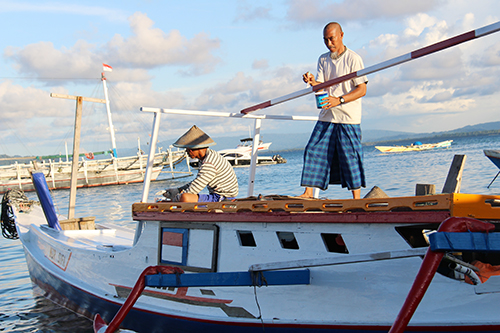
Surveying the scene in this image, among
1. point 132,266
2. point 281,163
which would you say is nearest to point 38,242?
point 132,266

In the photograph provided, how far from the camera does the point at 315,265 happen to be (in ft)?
8.96

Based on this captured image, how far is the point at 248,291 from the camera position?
11.0ft

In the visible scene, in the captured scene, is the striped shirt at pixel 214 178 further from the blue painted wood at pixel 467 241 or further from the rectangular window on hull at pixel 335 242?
the blue painted wood at pixel 467 241

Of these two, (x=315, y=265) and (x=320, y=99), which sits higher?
(x=320, y=99)

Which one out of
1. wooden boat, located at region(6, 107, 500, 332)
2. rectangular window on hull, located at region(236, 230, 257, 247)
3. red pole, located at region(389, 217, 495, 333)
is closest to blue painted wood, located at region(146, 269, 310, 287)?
wooden boat, located at region(6, 107, 500, 332)

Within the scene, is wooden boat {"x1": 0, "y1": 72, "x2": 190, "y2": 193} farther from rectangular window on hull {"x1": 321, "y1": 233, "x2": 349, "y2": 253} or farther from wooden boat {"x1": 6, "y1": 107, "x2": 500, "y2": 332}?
rectangular window on hull {"x1": 321, "y1": 233, "x2": 349, "y2": 253}

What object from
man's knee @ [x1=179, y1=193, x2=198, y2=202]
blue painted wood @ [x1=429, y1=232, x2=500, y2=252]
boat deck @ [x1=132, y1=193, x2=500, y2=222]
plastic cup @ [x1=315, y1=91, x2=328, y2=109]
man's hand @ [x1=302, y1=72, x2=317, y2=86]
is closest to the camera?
blue painted wood @ [x1=429, y1=232, x2=500, y2=252]

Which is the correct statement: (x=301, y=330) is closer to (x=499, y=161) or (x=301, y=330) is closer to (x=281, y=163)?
(x=499, y=161)

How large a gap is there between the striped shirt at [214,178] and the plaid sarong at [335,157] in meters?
0.90

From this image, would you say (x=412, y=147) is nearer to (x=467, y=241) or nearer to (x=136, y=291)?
(x=136, y=291)

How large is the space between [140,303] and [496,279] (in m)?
3.16

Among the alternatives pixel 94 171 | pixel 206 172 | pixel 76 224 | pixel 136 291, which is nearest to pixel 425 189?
pixel 206 172

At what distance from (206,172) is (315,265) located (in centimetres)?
200

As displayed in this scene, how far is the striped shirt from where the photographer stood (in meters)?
4.37
